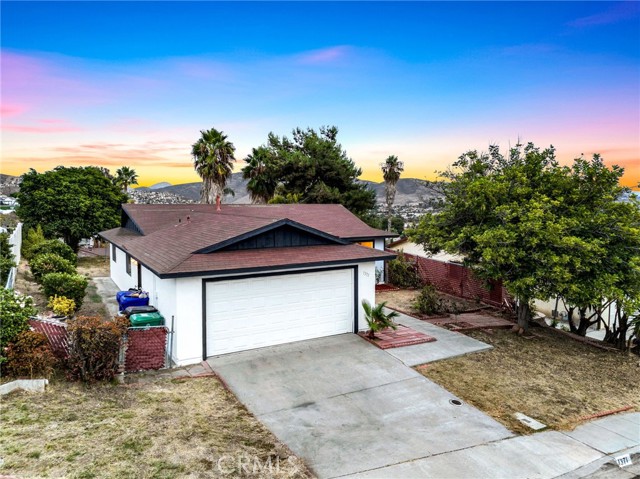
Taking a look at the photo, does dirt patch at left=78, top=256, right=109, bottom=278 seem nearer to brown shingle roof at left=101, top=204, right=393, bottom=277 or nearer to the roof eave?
brown shingle roof at left=101, top=204, right=393, bottom=277

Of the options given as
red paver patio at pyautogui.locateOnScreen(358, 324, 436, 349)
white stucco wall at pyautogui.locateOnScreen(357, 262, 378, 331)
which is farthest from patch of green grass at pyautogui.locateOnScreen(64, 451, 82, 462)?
white stucco wall at pyautogui.locateOnScreen(357, 262, 378, 331)

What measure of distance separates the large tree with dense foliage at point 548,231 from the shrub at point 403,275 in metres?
6.74

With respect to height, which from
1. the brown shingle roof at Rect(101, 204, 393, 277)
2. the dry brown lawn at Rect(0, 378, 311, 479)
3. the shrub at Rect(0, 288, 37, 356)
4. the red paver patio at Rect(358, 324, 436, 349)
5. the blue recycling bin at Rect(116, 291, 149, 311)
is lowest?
the red paver patio at Rect(358, 324, 436, 349)

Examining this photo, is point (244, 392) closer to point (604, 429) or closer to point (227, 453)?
point (227, 453)

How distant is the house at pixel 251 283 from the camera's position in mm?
10156

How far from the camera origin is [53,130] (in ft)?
66.4

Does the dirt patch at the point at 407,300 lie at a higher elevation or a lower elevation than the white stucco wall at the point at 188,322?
lower

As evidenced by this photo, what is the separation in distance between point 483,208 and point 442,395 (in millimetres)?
6446

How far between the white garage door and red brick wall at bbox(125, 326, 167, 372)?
1166mm

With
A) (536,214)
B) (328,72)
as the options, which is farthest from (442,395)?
(328,72)

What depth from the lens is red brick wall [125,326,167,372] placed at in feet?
30.7

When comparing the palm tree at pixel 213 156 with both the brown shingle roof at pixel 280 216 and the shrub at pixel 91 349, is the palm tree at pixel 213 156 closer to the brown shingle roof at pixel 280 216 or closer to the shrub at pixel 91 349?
the brown shingle roof at pixel 280 216

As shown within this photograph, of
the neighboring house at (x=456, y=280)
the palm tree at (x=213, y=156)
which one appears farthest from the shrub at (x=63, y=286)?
the palm tree at (x=213, y=156)

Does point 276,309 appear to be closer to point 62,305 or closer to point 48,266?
point 62,305
